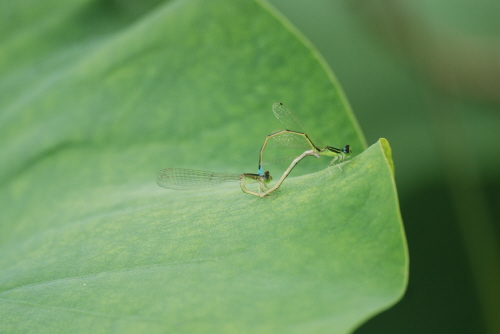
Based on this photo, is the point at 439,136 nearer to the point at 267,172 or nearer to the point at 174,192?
the point at 267,172

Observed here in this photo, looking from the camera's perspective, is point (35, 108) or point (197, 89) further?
point (35, 108)

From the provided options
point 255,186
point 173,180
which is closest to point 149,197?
point 173,180

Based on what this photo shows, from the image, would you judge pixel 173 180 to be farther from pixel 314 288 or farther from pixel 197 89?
pixel 314 288

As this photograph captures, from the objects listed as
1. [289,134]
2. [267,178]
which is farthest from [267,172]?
[289,134]

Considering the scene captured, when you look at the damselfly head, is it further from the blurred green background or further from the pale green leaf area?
the blurred green background

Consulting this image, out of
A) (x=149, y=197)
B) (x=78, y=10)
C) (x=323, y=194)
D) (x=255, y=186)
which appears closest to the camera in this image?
(x=323, y=194)

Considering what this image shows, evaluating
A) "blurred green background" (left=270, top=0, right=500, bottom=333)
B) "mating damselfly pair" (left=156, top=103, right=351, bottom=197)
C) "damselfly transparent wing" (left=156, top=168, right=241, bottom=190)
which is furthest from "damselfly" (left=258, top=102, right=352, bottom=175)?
"blurred green background" (left=270, top=0, right=500, bottom=333)
